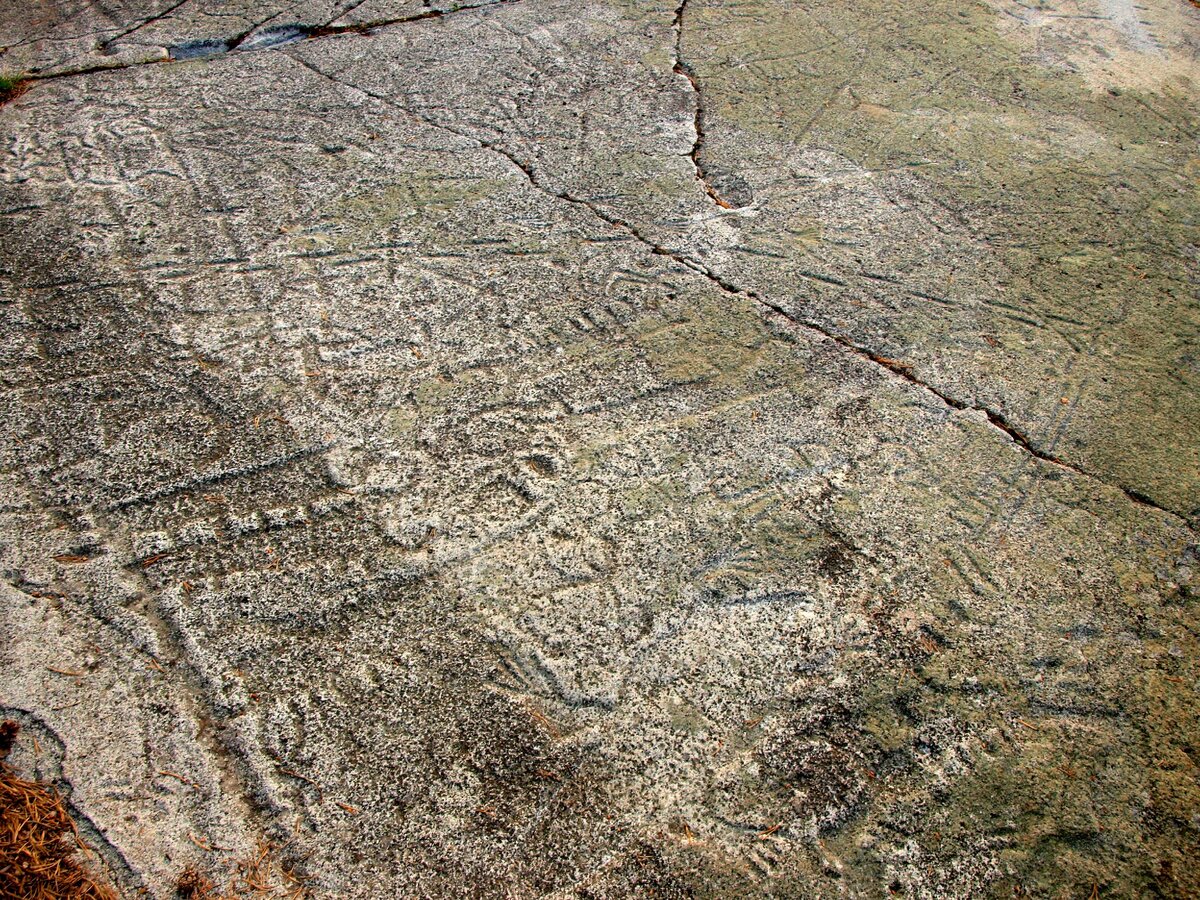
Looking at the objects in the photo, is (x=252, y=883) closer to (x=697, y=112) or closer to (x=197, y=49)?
(x=697, y=112)

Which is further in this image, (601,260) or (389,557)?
(601,260)

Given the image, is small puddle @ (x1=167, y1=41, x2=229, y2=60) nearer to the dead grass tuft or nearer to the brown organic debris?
the dead grass tuft

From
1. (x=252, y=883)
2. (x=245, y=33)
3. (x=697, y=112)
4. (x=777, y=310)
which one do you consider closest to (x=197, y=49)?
(x=245, y=33)

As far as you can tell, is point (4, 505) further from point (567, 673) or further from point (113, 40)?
point (113, 40)

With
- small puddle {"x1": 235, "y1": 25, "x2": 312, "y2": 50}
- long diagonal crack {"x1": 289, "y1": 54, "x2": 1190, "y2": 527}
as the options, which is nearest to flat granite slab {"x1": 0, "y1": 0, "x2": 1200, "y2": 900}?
long diagonal crack {"x1": 289, "y1": 54, "x2": 1190, "y2": 527}

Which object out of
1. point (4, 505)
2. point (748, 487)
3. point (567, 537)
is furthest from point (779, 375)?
point (4, 505)

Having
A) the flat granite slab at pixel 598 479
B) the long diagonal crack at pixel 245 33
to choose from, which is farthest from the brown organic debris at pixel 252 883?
the long diagonal crack at pixel 245 33
